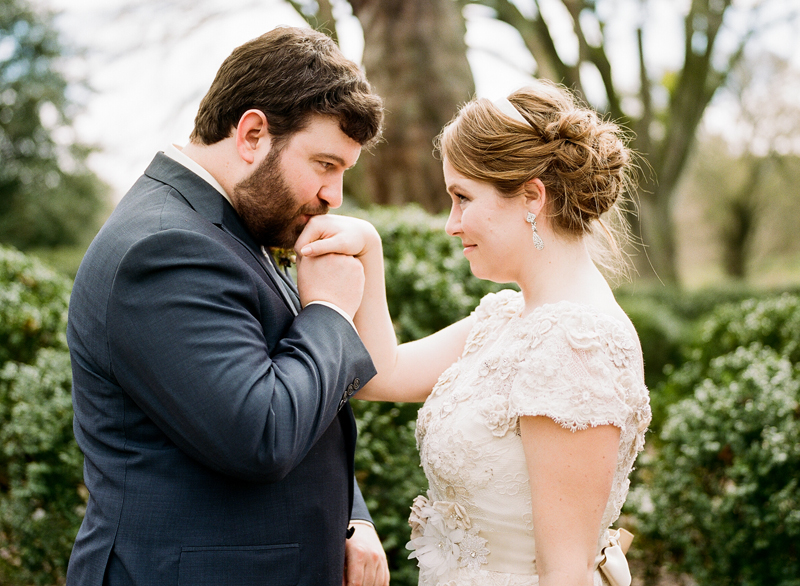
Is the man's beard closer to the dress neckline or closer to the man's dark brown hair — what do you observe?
the man's dark brown hair

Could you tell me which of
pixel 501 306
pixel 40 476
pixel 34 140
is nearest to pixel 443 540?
pixel 501 306

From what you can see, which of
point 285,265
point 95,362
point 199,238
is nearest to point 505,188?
point 285,265

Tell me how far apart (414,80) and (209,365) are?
17.4 feet

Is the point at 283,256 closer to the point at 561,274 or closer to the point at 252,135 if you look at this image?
the point at 252,135

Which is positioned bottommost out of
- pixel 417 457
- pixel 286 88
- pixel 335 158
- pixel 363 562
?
pixel 417 457

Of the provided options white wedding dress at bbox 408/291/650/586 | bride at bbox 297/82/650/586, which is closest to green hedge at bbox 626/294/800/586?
bride at bbox 297/82/650/586

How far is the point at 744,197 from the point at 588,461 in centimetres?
2977

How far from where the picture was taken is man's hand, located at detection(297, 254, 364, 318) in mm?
1928

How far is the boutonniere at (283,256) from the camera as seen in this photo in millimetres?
2240

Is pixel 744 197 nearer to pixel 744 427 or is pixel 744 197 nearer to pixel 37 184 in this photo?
pixel 37 184

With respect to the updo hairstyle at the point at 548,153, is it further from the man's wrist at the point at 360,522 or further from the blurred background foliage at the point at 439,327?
the man's wrist at the point at 360,522

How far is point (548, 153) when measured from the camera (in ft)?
7.16

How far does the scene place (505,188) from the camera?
2184 mm

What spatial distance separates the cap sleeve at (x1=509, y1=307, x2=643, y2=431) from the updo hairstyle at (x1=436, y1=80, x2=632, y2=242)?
1.30ft
